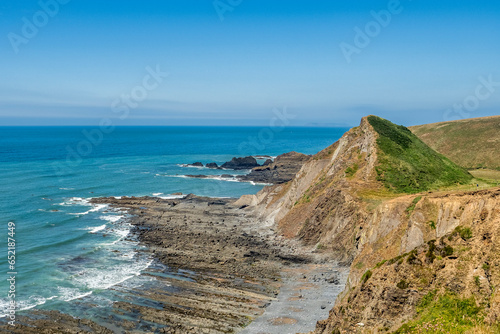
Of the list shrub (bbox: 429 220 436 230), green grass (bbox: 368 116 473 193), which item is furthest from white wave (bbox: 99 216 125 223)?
shrub (bbox: 429 220 436 230)

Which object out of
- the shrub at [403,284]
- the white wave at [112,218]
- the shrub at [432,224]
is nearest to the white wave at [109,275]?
the white wave at [112,218]

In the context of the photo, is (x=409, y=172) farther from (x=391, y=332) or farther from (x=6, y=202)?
(x=6, y=202)

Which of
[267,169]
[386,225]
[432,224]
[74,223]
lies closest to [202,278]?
[386,225]

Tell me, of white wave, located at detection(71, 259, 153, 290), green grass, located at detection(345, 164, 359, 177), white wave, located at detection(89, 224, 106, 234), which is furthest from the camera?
white wave, located at detection(89, 224, 106, 234)

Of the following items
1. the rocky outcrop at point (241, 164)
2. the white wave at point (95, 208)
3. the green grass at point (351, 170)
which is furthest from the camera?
the rocky outcrop at point (241, 164)

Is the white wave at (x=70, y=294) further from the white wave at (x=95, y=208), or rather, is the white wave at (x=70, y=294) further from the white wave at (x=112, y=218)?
the white wave at (x=95, y=208)

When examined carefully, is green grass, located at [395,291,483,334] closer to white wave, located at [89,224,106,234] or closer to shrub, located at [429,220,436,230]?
shrub, located at [429,220,436,230]

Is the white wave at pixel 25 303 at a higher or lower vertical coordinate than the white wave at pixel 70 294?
lower
